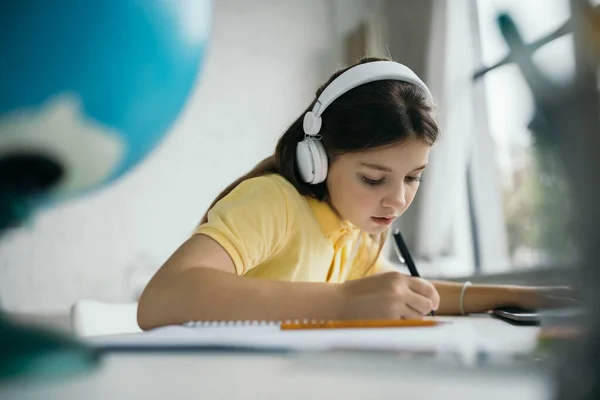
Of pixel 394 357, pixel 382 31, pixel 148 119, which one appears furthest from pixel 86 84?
pixel 382 31

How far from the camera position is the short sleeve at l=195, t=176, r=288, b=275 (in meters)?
0.62

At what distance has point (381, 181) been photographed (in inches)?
30.0

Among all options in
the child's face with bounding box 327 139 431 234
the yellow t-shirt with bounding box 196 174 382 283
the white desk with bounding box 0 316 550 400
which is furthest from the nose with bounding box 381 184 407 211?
the white desk with bounding box 0 316 550 400

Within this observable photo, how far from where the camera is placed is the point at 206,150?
1.86 metres

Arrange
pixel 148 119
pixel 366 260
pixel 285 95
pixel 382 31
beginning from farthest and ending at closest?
1. pixel 285 95
2. pixel 382 31
3. pixel 366 260
4. pixel 148 119

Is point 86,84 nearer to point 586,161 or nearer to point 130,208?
point 586,161

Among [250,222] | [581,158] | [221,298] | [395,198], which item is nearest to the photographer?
[581,158]

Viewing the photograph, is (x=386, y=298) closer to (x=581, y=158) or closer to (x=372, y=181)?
(x=372, y=181)

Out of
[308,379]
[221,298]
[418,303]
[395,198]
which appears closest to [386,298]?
[418,303]

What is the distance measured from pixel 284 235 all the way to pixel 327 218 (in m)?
0.10

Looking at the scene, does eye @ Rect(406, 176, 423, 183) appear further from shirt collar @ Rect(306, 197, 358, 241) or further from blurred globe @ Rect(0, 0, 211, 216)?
blurred globe @ Rect(0, 0, 211, 216)

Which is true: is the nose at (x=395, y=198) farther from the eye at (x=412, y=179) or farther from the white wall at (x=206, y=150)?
the white wall at (x=206, y=150)

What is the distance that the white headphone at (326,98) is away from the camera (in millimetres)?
740

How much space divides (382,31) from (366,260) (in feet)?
3.48
